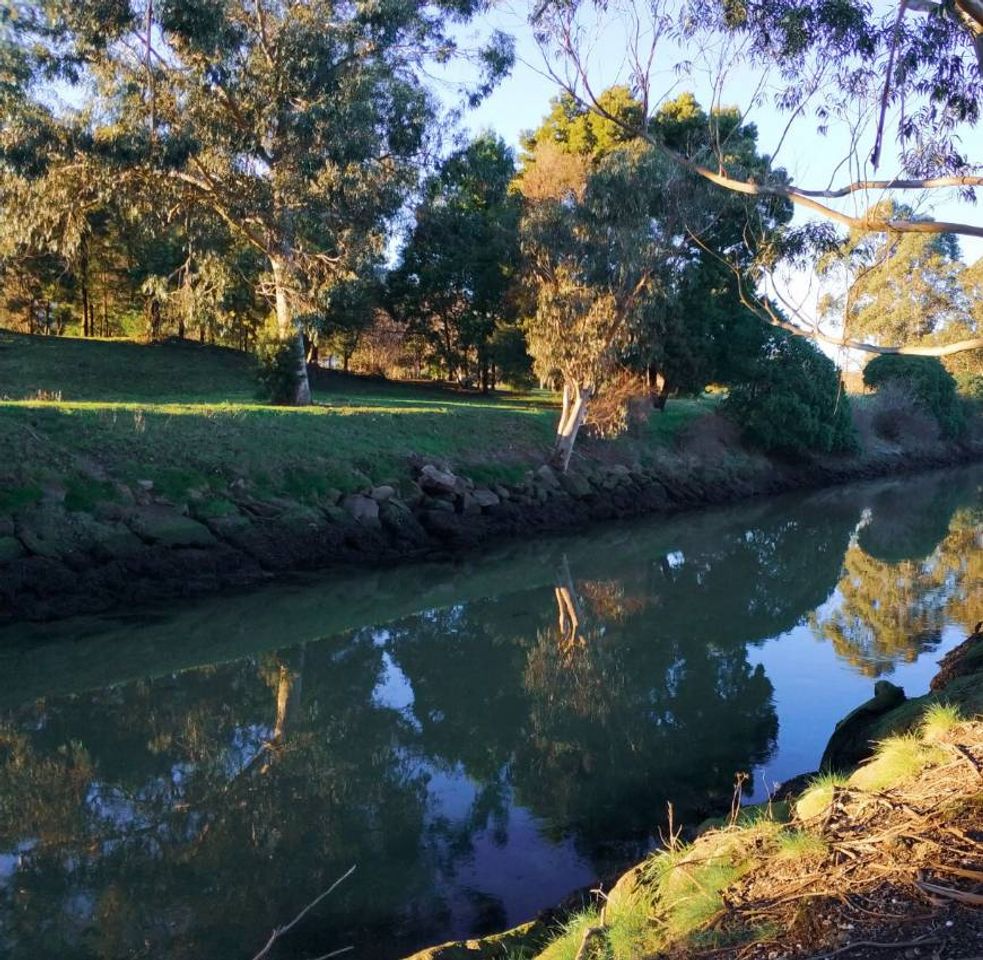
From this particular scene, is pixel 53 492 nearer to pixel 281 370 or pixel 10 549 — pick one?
pixel 10 549

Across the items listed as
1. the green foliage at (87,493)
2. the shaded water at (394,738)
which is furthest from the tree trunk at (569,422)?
the green foliage at (87,493)

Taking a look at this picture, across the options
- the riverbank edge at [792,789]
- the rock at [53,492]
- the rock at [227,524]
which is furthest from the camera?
the rock at [227,524]

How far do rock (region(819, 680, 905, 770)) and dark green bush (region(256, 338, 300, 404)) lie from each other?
1516 cm

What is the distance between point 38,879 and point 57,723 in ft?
9.15

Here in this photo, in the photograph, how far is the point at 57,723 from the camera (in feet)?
25.5

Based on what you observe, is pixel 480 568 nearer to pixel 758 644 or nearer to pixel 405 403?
pixel 758 644

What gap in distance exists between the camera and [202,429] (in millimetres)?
15273

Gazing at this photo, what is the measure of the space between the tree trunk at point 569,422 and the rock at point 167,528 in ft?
32.8

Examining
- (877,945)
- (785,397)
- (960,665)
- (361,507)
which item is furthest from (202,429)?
→ (785,397)

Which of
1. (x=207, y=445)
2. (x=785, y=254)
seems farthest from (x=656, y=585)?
(x=207, y=445)

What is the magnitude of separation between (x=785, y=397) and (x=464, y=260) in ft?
34.2

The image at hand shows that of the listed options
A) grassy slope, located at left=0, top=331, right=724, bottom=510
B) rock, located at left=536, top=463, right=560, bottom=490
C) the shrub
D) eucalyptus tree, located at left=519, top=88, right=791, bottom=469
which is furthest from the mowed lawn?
the shrub

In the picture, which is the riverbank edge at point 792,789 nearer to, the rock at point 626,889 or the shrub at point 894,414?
the rock at point 626,889

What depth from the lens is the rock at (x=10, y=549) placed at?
10.9 meters
